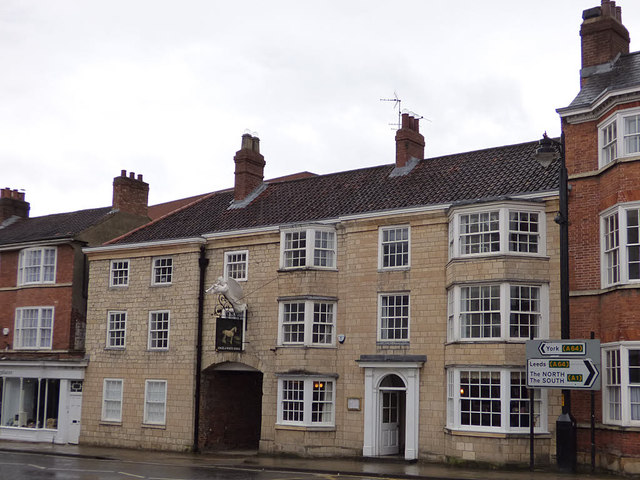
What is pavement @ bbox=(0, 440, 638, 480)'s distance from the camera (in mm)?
20719

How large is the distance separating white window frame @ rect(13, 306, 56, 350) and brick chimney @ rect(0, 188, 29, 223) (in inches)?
339

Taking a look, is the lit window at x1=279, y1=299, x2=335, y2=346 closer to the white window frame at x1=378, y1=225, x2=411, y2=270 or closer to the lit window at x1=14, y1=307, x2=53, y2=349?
the white window frame at x1=378, y1=225, x2=411, y2=270

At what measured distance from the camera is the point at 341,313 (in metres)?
27.4

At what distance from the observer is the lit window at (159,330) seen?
31391 mm

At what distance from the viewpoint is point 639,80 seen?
70.3 ft

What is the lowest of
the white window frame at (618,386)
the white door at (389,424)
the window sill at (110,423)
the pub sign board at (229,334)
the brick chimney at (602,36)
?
the window sill at (110,423)

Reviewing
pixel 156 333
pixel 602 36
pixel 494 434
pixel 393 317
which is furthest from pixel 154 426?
pixel 602 36

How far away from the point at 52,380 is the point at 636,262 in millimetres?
25348

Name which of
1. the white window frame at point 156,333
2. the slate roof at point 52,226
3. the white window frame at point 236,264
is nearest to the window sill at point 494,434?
the white window frame at point 236,264

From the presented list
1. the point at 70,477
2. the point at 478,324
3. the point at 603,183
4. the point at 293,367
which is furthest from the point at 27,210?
the point at 603,183

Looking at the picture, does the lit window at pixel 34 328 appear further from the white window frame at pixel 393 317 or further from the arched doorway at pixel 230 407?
the white window frame at pixel 393 317

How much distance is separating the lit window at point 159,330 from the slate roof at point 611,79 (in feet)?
57.1

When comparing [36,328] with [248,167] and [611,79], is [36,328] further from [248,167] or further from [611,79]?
[611,79]

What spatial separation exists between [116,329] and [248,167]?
873cm
